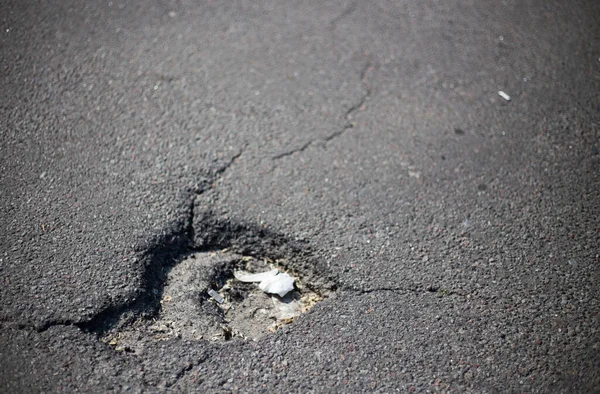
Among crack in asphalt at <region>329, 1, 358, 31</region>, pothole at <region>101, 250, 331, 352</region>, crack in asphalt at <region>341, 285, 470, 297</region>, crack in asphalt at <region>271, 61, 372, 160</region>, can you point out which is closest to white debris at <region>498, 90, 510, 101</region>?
crack in asphalt at <region>271, 61, 372, 160</region>

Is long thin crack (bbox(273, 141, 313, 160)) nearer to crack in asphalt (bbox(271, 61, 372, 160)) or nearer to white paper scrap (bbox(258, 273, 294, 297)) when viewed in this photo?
crack in asphalt (bbox(271, 61, 372, 160))

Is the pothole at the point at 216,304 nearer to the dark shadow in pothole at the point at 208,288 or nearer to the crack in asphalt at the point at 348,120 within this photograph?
the dark shadow in pothole at the point at 208,288

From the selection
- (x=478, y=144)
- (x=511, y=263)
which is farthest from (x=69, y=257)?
(x=478, y=144)

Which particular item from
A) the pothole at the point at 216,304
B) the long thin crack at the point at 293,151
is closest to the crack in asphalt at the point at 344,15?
the long thin crack at the point at 293,151

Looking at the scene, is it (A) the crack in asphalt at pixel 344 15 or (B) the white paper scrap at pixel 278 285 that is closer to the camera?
(B) the white paper scrap at pixel 278 285

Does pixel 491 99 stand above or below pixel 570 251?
above

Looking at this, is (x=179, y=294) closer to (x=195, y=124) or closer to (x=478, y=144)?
(x=195, y=124)
